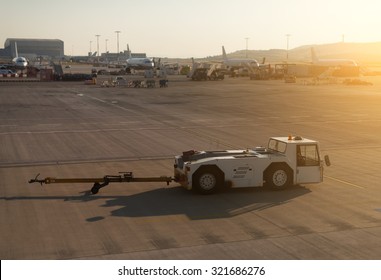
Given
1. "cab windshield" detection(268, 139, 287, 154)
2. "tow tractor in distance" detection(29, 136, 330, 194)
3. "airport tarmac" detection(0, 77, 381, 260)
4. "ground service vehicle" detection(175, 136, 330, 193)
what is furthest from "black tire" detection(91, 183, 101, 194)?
"cab windshield" detection(268, 139, 287, 154)

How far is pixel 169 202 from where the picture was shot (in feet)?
75.0

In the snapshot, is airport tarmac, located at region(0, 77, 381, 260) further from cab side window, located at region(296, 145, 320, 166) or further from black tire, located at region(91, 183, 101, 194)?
cab side window, located at region(296, 145, 320, 166)

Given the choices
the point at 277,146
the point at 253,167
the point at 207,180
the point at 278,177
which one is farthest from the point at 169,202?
the point at 277,146

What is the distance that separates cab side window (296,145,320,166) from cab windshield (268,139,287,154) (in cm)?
76

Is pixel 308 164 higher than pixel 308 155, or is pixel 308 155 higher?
pixel 308 155

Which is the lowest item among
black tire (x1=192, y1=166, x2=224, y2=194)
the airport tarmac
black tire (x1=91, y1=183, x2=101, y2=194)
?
the airport tarmac

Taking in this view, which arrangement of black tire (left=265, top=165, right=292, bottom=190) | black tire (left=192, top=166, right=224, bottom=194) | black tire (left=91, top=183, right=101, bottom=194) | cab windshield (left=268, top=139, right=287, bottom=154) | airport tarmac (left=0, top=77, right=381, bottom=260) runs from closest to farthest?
airport tarmac (left=0, top=77, right=381, bottom=260)
black tire (left=192, top=166, right=224, bottom=194)
black tire (left=91, top=183, right=101, bottom=194)
black tire (left=265, top=165, right=292, bottom=190)
cab windshield (left=268, top=139, right=287, bottom=154)

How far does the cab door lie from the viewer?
81.7ft

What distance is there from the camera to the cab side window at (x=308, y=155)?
2497 centimetres

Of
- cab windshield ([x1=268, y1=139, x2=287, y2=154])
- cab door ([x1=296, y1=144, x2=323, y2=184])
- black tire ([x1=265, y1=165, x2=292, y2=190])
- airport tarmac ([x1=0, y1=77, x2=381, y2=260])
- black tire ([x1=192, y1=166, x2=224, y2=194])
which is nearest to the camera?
airport tarmac ([x1=0, y1=77, x2=381, y2=260])

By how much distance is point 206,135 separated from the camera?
141ft

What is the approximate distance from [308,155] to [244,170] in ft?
10.7

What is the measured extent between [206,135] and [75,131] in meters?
10.9

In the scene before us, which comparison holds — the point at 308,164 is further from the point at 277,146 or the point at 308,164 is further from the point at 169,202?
the point at 169,202
